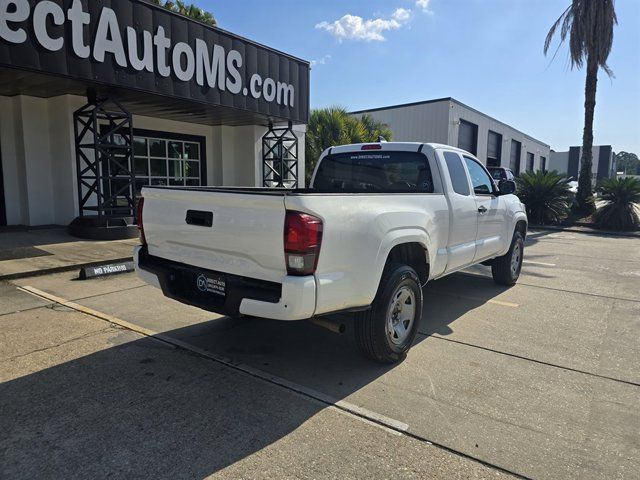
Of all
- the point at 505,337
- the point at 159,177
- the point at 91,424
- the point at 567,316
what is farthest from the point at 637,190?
the point at 91,424

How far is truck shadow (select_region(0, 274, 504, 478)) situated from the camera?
2.70 meters

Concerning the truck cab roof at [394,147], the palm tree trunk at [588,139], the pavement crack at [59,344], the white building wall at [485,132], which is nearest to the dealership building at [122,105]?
the pavement crack at [59,344]

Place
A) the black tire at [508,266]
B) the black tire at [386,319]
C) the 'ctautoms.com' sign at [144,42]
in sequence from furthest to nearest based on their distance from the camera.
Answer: the 'ctautoms.com' sign at [144,42] → the black tire at [508,266] → the black tire at [386,319]

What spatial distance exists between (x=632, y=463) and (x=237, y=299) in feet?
8.85

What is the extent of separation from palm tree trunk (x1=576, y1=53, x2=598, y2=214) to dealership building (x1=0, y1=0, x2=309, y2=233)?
37.6 ft

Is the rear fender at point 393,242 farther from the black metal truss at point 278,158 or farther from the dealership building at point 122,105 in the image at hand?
the black metal truss at point 278,158

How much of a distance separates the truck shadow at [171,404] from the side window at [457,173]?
1.73 metres

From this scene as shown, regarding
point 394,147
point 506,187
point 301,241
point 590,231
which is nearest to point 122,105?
point 394,147

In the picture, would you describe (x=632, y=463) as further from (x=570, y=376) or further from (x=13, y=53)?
(x=13, y=53)

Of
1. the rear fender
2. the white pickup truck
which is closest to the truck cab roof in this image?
the white pickup truck

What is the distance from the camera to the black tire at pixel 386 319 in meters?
3.81

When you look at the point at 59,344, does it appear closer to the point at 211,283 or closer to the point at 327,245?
the point at 211,283

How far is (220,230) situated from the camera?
11.6ft

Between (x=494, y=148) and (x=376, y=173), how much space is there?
35533 mm
